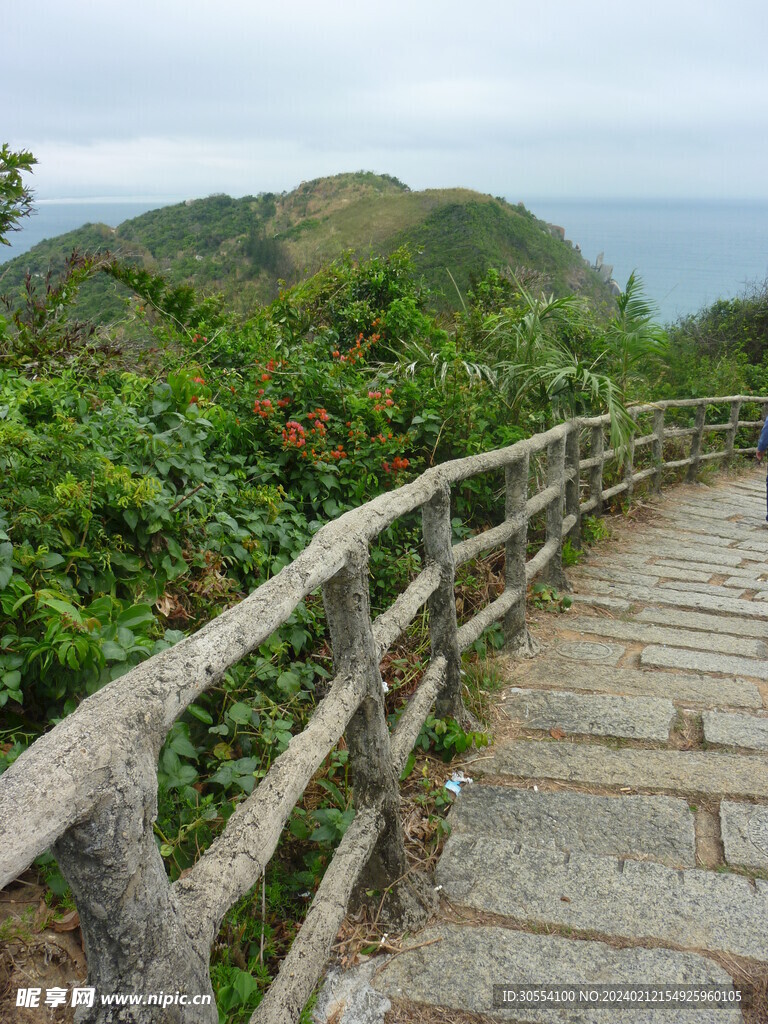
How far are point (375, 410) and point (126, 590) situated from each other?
6.98ft

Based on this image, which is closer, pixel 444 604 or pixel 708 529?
pixel 444 604

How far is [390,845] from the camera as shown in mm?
2311

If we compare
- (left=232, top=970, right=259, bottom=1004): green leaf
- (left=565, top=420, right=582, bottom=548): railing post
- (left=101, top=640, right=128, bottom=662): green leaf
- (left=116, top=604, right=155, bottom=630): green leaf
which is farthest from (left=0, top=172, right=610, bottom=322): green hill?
(left=232, top=970, right=259, bottom=1004): green leaf

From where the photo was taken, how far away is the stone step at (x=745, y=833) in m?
2.44

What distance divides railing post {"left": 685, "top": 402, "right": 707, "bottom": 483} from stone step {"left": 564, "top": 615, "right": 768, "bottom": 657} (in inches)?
223

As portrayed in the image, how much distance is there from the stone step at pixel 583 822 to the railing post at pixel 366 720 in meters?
0.43

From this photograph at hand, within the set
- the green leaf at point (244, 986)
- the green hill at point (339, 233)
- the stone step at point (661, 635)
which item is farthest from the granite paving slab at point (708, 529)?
the green hill at point (339, 233)

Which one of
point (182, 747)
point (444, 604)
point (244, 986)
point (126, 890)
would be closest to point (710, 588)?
point (444, 604)

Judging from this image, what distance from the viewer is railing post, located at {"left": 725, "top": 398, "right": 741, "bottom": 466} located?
35.6 feet

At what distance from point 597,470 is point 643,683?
3092mm

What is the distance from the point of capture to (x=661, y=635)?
179 inches

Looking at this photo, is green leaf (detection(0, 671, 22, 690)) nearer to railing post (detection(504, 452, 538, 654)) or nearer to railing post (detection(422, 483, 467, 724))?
railing post (detection(422, 483, 467, 724))

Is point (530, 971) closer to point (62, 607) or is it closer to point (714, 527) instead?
point (62, 607)

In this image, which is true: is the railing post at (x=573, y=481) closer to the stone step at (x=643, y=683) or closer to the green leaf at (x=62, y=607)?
the stone step at (x=643, y=683)
